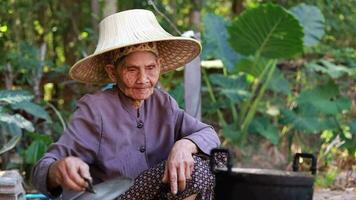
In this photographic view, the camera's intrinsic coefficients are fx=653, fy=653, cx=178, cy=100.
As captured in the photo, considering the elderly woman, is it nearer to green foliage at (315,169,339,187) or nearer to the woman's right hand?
the woman's right hand

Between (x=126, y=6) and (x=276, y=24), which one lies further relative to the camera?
(x=126, y=6)

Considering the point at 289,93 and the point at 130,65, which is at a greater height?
the point at 130,65

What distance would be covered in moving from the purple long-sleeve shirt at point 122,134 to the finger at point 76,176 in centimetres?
30

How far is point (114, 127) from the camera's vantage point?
8.18ft

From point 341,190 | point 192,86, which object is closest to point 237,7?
point 341,190

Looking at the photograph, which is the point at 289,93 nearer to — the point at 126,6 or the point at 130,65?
Answer: the point at 126,6

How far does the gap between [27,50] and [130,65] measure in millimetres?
3159

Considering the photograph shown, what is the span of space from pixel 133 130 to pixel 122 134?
0.05m

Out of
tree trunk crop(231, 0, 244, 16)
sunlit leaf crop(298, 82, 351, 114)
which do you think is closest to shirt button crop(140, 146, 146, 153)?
sunlit leaf crop(298, 82, 351, 114)

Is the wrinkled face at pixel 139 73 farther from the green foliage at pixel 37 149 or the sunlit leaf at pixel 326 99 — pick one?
the sunlit leaf at pixel 326 99

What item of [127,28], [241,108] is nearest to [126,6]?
[241,108]

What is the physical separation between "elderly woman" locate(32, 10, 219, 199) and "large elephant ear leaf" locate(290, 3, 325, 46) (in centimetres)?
331

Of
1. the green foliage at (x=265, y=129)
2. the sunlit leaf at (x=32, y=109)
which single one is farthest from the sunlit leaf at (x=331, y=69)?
the sunlit leaf at (x=32, y=109)

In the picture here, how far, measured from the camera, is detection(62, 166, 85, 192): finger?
2004mm
